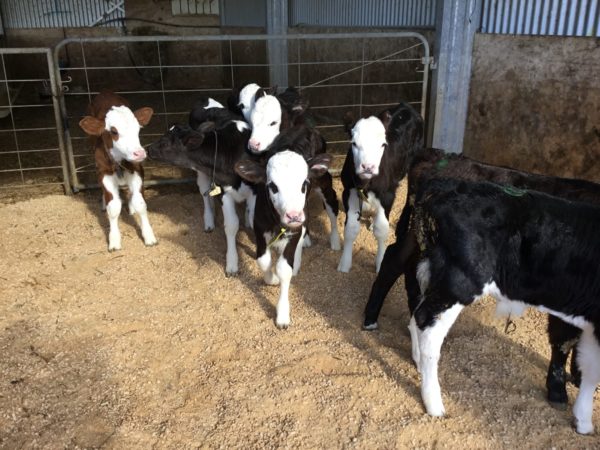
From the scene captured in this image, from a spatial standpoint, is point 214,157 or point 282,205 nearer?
point 282,205

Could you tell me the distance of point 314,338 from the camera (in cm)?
425

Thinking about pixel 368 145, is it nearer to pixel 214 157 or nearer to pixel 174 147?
pixel 214 157

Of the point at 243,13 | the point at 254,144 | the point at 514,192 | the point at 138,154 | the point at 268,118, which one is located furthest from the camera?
the point at 243,13

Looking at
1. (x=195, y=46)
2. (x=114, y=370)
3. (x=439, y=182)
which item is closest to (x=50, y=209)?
(x=114, y=370)

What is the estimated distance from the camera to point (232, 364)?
392 cm

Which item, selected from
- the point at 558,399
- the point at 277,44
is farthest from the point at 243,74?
the point at 558,399

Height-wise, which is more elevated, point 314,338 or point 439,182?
point 439,182

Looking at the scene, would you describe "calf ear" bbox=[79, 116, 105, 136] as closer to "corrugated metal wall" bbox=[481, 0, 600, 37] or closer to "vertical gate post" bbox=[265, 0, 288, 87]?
"corrugated metal wall" bbox=[481, 0, 600, 37]

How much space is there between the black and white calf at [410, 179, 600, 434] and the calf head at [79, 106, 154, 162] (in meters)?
3.49

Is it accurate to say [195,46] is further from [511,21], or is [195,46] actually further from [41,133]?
[511,21]

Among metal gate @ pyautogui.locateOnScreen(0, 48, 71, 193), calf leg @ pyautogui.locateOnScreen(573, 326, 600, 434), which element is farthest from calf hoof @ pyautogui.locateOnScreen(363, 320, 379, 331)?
metal gate @ pyautogui.locateOnScreen(0, 48, 71, 193)

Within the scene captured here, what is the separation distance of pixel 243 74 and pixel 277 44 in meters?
3.47

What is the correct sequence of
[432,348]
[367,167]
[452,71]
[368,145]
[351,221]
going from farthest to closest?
[452,71]
[351,221]
[368,145]
[367,167]
[432,348]

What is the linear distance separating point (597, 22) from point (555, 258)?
12.7ft
